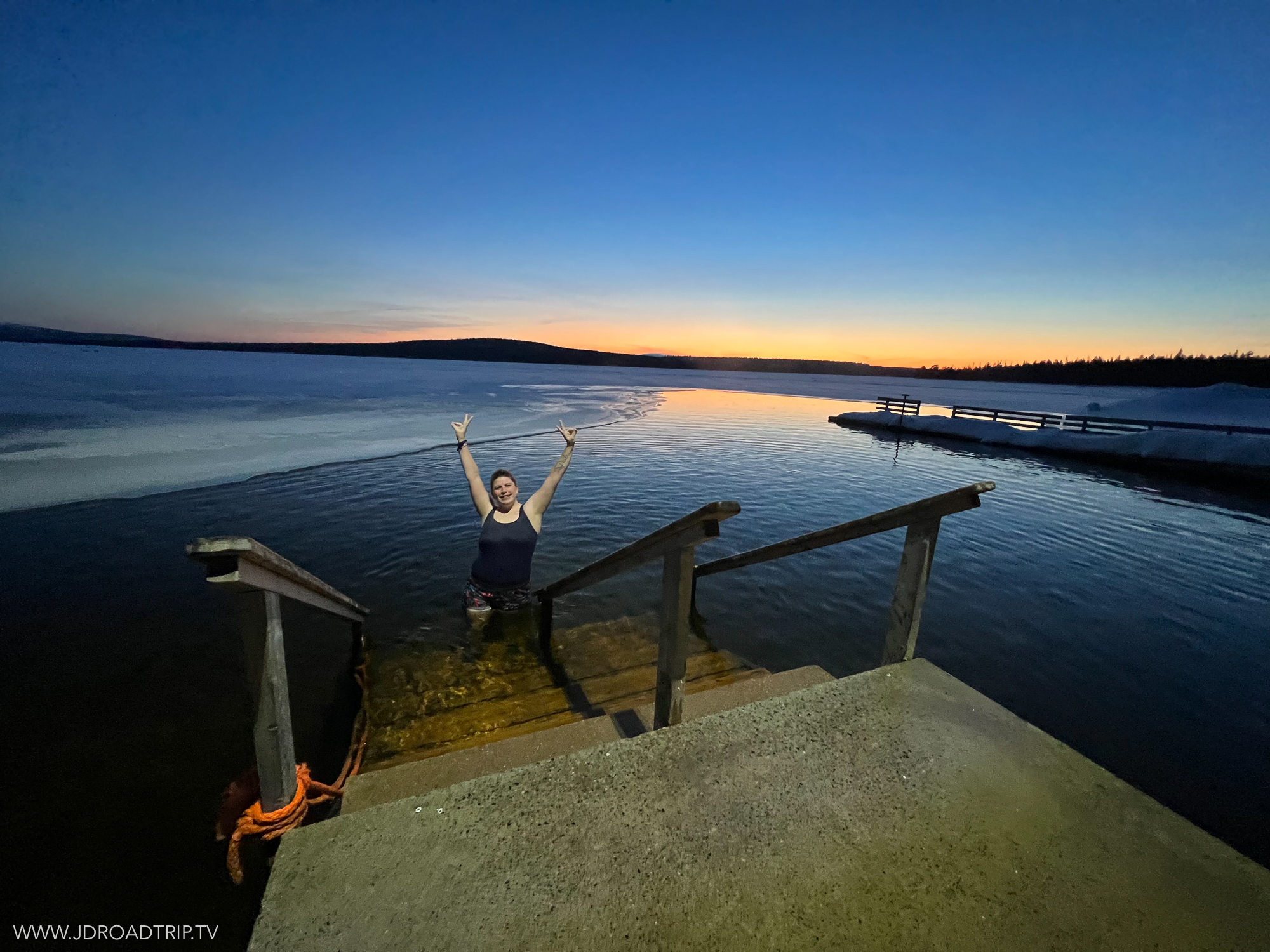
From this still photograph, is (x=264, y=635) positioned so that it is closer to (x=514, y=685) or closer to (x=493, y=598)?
(x=514, y=685)

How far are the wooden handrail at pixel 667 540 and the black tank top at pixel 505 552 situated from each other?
175 cm

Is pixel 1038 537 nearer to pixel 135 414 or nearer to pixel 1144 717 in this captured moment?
pixel 1144 717

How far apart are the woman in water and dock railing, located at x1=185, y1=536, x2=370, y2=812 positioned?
3377 millimetres

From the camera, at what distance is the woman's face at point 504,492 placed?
591cm

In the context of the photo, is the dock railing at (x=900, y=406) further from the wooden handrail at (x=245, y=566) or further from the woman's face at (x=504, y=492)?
the wooden handrail at (x=245, y=566)

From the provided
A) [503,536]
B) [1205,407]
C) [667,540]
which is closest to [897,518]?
[667,540]

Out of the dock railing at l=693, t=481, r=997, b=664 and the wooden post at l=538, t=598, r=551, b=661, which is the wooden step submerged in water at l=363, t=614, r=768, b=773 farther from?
the dock railing at l=693, t=481, r=997, b=664

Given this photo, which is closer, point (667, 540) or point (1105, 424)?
point (667, 540)

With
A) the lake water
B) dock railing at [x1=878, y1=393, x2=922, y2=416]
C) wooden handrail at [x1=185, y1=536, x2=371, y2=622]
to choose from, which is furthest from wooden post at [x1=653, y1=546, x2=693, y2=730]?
dock railing at [x1=878, y1=393, x2=922, y2=416]

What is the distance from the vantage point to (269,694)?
233 centimetres

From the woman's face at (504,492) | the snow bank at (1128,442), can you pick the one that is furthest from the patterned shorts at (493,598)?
the snow bank at (1128,442)

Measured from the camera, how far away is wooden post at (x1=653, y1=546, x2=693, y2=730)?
279cm

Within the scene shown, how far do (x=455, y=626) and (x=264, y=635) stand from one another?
4513 millimetres

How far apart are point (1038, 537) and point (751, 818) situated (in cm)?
1208
